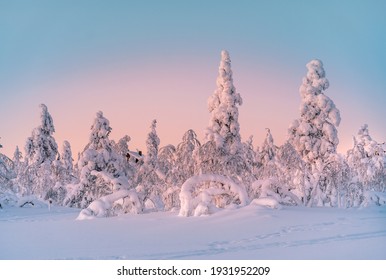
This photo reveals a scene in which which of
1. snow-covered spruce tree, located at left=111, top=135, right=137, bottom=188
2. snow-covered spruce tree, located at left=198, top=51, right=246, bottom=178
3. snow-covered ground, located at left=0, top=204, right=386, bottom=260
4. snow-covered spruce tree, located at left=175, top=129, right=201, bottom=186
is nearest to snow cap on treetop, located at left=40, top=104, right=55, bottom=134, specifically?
snow-covered spruce tree, located at left=111, top=135, right=137, bottom=188

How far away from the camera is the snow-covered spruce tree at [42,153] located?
42812 mm

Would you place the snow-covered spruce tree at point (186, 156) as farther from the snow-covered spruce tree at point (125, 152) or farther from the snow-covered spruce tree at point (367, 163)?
the snow-covered spruce tree at point (367, 163)

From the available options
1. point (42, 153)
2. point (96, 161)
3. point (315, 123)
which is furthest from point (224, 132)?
point (42, 153)

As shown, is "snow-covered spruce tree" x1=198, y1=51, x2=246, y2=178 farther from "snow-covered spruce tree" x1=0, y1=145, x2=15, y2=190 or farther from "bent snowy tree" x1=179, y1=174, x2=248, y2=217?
"snow-covered spruce tree" x1=0, y1=145, x2=15, y2=190

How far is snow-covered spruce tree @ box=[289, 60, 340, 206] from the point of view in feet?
101

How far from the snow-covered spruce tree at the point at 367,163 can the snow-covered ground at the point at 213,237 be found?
16.1 meters

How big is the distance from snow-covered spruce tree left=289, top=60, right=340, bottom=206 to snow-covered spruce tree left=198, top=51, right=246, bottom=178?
6221 millimetres

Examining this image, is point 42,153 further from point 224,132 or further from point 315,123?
point 315,123

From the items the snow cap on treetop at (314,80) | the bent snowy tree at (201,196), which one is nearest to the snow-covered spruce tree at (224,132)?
the bent snowy tree at (201,196)

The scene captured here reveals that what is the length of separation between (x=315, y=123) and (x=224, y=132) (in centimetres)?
807
